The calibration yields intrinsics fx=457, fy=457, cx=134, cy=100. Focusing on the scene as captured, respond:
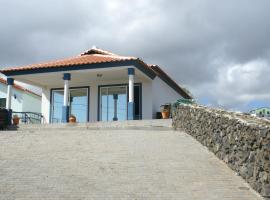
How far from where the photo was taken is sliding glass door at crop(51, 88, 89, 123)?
25.4m

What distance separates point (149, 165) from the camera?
11312mm

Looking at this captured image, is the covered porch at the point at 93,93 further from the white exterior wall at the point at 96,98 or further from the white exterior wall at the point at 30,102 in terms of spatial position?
the white exterior wall at the point at 30,102

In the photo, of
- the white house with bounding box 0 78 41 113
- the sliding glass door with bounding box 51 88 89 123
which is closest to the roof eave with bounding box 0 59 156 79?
the sliding glass door with bounding box 51 88 89 123

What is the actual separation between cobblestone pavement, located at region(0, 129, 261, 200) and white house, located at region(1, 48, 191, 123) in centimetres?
714

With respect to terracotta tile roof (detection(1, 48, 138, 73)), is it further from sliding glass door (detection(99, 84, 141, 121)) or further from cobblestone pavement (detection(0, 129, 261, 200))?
cobblestone pavement (detection(0, 129, 261, 200))

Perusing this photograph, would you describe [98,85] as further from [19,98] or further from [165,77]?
[19,98]

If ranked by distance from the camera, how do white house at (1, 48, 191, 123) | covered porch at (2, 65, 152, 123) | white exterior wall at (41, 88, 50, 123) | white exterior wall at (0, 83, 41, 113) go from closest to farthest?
white house at (1, 48, 191, 123), covered porch at (2, 65, 152, 123), white exterior wall at (41, 88, 50, 123), white exterior wall at (0, 83, 41, 113)

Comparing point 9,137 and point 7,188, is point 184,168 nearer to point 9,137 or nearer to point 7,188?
point 7,188

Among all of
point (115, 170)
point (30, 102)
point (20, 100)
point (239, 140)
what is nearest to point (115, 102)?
point (115, 170)

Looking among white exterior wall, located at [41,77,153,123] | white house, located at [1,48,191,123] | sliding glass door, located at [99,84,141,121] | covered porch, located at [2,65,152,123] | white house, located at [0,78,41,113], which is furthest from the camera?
white house, located at [0,78,41,113]

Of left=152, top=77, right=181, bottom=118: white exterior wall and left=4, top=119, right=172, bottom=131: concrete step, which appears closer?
→ left=4, top=119, right=172, bottom=131: concrete step

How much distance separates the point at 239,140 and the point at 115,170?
3016 mm

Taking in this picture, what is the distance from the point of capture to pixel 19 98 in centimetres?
3738

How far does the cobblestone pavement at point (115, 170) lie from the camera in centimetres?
914
